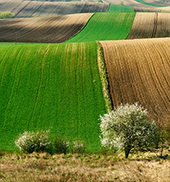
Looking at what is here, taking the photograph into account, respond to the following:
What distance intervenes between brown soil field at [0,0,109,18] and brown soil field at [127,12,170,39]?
6433 cm

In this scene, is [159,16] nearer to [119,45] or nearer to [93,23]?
[93,23]

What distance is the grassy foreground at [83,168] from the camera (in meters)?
16.5

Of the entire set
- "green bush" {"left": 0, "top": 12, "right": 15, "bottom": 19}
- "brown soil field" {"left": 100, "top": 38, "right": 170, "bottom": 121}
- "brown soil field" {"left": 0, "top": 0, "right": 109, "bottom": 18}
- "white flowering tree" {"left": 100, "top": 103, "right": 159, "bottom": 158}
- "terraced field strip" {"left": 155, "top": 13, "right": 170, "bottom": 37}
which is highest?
"brown soil field" {"left": 0, "top": 0, "right": 109, "bottom": 18}

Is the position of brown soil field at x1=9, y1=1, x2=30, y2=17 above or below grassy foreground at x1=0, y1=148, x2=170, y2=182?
above

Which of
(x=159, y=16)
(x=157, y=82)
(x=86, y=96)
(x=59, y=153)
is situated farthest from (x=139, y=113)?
(x=159, y=16)

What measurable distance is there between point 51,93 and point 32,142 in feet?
47.6

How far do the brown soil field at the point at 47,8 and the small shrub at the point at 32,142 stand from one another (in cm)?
13459

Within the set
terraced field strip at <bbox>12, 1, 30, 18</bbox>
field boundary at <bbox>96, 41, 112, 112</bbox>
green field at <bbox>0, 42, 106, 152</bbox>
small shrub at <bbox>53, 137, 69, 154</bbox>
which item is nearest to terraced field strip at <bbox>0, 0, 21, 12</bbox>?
terraced field strip at <bbox>12, 1, 30, 18</bbox>

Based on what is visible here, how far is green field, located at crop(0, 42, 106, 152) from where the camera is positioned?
30.2 metres

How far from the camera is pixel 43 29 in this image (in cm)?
8419

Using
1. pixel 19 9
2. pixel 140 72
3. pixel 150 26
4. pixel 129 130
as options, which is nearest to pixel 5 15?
pixel 19 9

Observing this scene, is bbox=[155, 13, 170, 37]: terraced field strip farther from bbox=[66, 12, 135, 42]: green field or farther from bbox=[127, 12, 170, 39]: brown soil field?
bbox=[66, 12, 135, 42]: green field

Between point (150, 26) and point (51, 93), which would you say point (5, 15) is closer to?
point (150, 26)

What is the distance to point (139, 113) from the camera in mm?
21453
